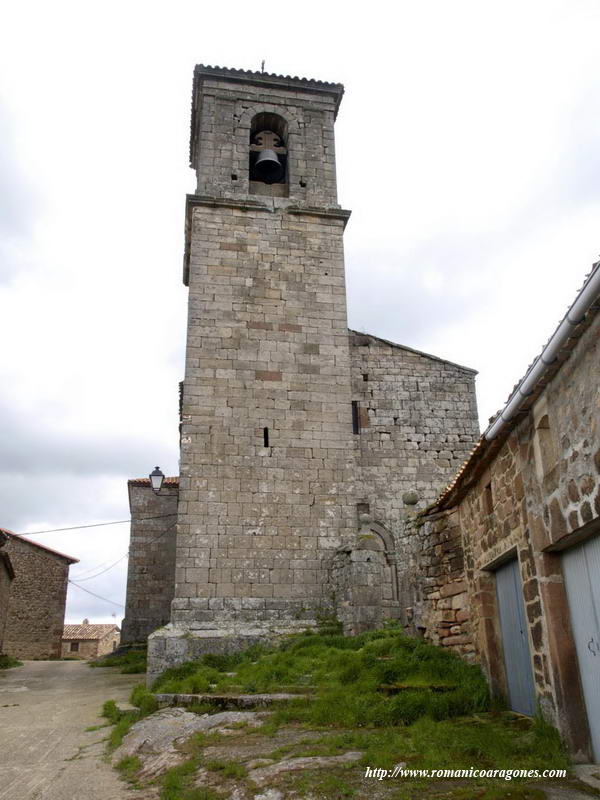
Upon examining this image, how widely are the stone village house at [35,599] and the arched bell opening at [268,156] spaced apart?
15.7m

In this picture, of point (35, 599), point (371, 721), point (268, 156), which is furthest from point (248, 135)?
point (35, 599)

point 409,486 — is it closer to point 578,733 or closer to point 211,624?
point 211,624

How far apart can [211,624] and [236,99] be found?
10876 mm

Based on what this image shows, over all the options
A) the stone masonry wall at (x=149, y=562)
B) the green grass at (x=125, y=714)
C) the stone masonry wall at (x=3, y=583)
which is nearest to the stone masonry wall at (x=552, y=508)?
the green grass at (x=125, y=714)

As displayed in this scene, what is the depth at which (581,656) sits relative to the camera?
4.75 metres

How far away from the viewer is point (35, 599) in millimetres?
23859

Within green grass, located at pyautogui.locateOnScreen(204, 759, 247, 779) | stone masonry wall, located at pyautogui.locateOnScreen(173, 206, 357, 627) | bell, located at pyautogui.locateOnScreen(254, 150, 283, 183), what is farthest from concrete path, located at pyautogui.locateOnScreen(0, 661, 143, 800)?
bell, located at pyautogui.locateOnScreen(254, 150, 283, 183)

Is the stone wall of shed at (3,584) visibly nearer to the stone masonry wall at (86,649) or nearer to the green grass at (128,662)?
the green grass at (128,662)

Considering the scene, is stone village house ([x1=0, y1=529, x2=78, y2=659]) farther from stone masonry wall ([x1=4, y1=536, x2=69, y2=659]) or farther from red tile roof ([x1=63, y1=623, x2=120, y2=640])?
red tile roof ([x1=63, y1=623, x2=120, y2=640])

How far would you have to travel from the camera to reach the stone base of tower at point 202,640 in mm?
9570

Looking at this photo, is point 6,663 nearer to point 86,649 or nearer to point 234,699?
point 234,699

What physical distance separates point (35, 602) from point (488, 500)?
21699mm

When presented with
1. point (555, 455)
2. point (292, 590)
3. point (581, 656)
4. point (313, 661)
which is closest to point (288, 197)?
point (292, 590)

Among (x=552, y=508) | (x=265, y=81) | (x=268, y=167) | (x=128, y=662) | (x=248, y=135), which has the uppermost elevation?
(x=265, y=81)
